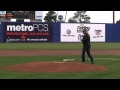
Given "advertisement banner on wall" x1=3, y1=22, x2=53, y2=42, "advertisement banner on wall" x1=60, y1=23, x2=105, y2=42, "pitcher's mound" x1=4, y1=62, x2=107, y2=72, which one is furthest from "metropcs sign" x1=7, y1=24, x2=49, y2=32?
"pitcher's mound" x1=4, y1=62, x2=107, y2=72

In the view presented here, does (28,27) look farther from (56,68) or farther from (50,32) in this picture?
(56,68)

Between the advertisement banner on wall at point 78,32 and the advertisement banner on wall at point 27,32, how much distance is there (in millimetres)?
2013

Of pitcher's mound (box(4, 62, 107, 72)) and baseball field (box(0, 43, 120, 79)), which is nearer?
baseball field (box(0, 43, 120, 79))

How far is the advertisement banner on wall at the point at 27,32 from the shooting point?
40031mm

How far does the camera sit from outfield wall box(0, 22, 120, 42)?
40.1 metres

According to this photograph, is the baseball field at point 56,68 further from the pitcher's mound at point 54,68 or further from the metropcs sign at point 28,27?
the metropcs sign at point 28,27

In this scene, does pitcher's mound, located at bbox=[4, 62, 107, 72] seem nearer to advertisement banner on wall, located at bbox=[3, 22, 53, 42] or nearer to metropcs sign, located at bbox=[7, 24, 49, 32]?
advertisement banner on wall, located at bbox=[3, 22, 53, 42]

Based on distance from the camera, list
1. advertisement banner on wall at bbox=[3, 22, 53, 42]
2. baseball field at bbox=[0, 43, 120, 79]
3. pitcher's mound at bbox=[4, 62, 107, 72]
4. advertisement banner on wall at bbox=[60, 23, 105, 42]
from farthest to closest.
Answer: advertisement banner on wall at bbox=[60, 23, 105, 42], advertisement banner on wall at bbox=[3, 22, 53, 42], pitcher's mound at bbox=[4, 62, 107, 72], baseball field at bbox=[0, 43, 120, 79]

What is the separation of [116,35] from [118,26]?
140 cm

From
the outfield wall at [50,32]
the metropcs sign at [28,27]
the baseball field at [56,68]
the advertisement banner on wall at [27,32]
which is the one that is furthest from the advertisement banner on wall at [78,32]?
the baseball field at [56,68]

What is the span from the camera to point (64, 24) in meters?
41.6

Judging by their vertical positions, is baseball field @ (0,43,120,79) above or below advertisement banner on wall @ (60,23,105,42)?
below
